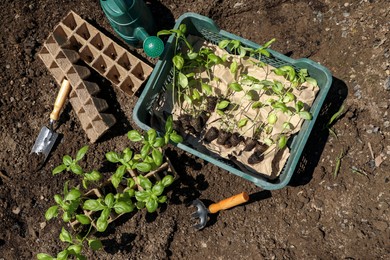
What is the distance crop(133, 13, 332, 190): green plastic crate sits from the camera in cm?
213

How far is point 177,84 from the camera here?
235cm

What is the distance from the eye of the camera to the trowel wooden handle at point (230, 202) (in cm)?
215

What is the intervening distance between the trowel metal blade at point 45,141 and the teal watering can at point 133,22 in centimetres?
71

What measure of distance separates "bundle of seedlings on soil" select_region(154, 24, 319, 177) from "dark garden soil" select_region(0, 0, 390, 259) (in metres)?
0.17

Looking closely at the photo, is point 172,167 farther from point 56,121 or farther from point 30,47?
point 30,47

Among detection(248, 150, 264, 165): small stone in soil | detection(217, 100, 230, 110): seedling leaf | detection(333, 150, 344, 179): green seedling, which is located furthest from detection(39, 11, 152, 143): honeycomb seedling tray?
detection(333, 150, 344, 179): green seedling

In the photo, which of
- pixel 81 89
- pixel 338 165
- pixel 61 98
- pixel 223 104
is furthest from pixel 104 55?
pixel 338 165

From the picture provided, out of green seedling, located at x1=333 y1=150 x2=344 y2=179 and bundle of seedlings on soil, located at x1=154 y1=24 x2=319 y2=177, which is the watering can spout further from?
green seedling, located at x1=333 y1=150 x2=344 y2=179

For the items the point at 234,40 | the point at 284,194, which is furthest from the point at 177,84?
the point at 284,194

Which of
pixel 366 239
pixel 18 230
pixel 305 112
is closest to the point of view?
pixel 305 112

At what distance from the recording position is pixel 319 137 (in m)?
2.42

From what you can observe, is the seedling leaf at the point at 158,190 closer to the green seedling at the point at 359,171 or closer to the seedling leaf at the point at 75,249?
the seedling leaf at the point at 75,249

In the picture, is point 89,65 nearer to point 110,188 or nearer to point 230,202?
point 110,188

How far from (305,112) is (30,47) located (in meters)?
1.66
